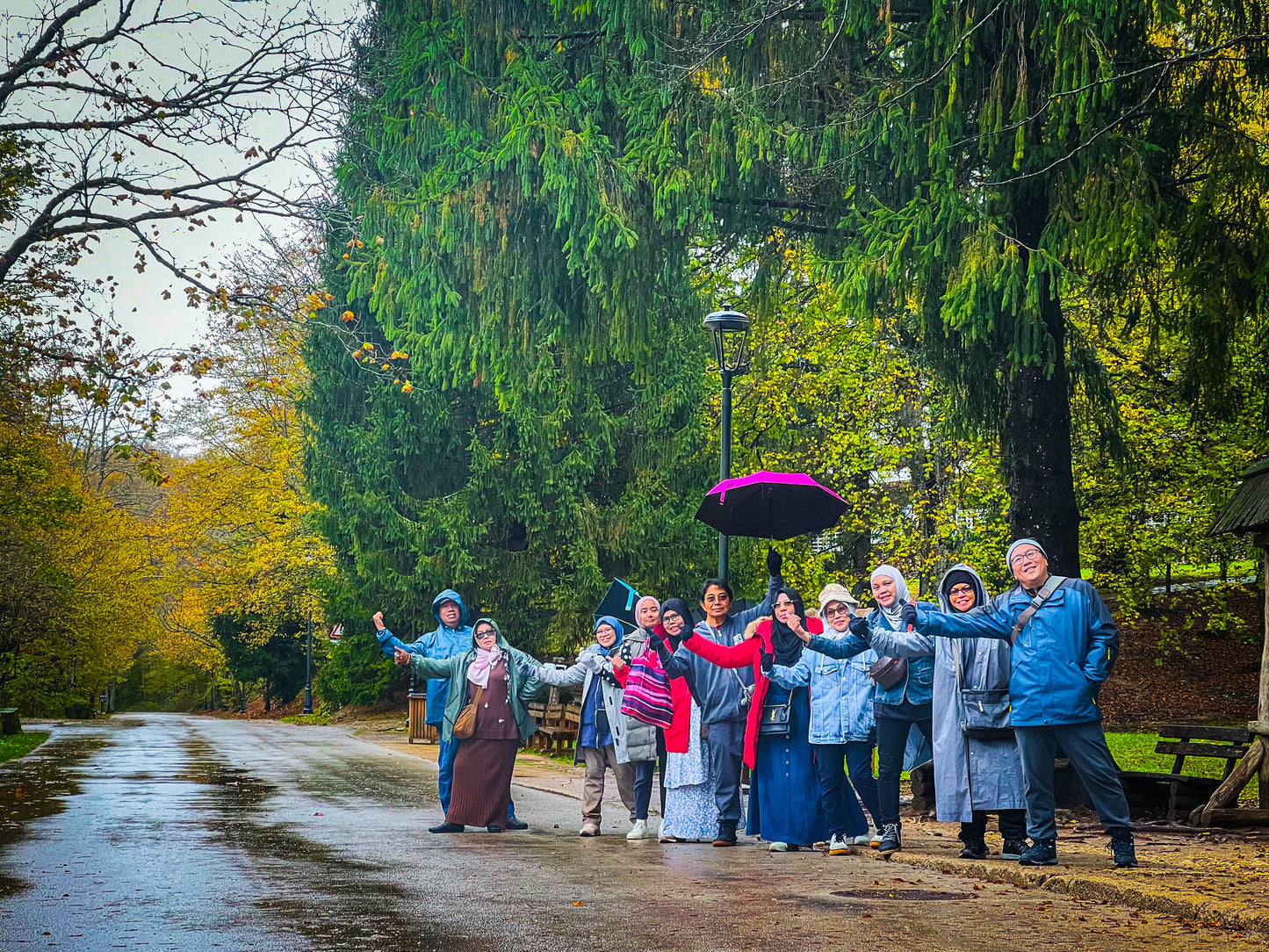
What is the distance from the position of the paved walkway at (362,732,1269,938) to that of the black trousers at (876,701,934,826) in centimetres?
40

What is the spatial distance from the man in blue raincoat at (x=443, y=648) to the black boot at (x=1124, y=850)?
229 inches

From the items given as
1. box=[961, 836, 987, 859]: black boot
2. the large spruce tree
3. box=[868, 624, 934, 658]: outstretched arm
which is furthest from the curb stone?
the large spruce tree

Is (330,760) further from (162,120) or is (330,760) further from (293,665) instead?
(293,665)

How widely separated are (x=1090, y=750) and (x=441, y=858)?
4792mm

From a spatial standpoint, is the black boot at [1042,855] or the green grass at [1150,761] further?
the green grass at [1150,761]

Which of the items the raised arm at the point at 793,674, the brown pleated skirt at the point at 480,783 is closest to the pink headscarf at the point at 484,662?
the brown pleated skirt at the point at 480,783

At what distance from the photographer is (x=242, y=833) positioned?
463 inches

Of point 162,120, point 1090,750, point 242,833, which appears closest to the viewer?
point 1090,750

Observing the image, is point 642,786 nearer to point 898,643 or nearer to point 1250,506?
point 898,643

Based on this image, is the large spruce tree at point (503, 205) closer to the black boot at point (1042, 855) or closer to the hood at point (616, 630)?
the hood at point (616, 630)

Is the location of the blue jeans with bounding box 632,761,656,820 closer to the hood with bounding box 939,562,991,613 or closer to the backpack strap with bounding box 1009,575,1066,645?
the hood with bounding box 939,562,991,613

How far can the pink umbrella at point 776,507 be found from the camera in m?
13.6

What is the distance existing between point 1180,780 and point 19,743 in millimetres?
26245

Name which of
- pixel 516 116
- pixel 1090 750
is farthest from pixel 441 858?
pixel 516 116
